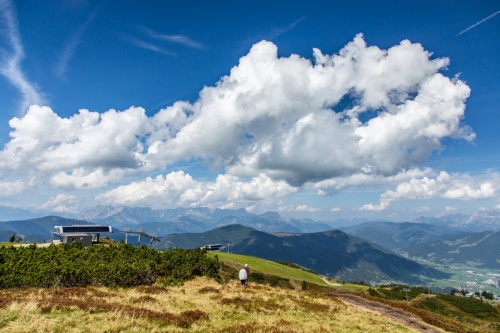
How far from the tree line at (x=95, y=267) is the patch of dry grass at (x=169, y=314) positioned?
195 inches

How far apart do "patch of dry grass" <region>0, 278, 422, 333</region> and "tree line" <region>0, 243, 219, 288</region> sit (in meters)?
4.95

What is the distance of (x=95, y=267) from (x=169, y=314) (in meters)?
17.9

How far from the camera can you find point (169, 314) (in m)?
20.7

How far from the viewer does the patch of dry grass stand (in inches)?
651

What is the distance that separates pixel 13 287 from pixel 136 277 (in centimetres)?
1162

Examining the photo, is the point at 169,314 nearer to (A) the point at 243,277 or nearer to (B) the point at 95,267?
(B) the point at 95,267

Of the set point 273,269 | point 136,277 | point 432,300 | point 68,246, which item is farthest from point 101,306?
point 432,300

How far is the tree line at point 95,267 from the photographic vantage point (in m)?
30.9

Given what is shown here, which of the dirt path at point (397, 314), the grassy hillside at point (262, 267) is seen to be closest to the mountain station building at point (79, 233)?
the grassy hillside at point (262, 267)

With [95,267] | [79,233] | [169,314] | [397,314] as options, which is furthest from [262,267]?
[169,314]

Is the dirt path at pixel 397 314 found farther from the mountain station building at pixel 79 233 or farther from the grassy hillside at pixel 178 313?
the mountain station building at pixel 79 233

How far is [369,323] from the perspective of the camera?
2633 cm

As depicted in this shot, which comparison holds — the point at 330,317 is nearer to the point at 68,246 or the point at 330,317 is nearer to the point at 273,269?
the point at 68,246

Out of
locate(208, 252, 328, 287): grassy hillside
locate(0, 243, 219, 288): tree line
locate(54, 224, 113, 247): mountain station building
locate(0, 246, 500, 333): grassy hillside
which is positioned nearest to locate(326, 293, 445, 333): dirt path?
locate(0, 246, 500, 333): grassy hillside
